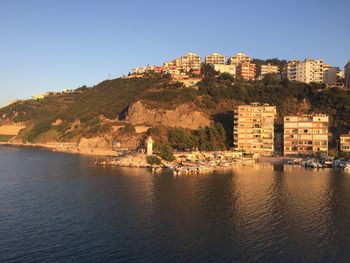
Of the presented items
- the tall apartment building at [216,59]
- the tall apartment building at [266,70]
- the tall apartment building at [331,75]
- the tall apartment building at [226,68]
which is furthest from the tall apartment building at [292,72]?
the tall apartment building at [216,59]

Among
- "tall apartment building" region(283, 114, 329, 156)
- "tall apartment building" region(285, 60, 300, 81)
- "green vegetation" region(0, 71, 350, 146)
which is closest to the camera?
"tall apartment building" region(283, 114, 329, 156)

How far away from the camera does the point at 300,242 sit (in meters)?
Result: 27.3

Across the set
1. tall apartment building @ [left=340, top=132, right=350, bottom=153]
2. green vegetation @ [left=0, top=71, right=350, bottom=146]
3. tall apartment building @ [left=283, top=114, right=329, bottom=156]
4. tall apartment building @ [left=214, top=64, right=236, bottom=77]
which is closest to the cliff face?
green vegetation @ [left=0, top=71, right=350, bottom=146]

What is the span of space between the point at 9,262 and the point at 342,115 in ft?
241

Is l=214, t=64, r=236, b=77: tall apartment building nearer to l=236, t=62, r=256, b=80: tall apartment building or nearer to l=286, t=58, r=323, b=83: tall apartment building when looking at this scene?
l=236, t=62, r=256, b=80: tall apartment building

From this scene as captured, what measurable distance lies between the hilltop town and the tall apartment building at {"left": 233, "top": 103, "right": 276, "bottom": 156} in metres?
0.19

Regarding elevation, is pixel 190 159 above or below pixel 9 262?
above

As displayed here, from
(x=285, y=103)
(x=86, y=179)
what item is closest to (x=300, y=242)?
(x=86, y=179)

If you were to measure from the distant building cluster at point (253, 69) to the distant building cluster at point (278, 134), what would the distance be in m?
33.0

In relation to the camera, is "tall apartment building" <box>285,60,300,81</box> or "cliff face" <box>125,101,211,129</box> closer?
"cliff face" <box>125,101,211,129</box>

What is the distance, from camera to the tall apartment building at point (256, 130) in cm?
7750

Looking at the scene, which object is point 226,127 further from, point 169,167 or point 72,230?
point 72,230

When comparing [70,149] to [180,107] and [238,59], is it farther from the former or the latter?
[238,59]

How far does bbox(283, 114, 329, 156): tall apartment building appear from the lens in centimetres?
7288
